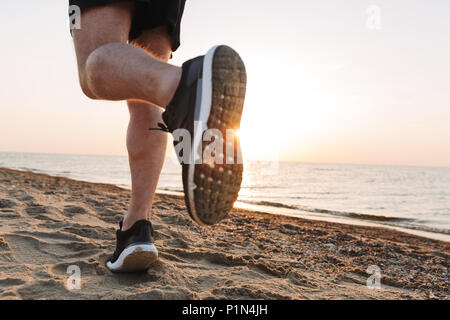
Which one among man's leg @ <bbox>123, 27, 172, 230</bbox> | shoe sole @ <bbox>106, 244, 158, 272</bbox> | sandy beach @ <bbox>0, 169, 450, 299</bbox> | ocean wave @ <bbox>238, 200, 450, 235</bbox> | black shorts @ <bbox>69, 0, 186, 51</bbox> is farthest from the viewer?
ocean wave @ <bbox>238, 200, 450, 235</bbox>

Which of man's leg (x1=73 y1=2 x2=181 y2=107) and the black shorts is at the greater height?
the black shorts

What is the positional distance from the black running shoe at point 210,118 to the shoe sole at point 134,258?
18.3 inches

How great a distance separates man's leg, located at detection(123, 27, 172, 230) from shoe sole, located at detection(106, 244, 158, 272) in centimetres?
14

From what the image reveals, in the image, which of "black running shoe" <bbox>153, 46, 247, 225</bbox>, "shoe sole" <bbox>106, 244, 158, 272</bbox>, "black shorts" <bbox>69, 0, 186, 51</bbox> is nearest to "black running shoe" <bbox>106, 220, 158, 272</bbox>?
"shoe sole" <bbox>106, 244, 158, 272</bbox>

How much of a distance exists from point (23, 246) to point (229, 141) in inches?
54.1

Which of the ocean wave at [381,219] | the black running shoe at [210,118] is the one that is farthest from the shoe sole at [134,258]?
the ocean wave at [381,219]

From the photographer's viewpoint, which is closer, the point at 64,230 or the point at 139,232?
the point at 139,232

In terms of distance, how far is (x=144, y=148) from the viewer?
1.51 m

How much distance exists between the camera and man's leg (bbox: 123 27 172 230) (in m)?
1.51

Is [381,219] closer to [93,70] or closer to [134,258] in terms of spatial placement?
[134,258]

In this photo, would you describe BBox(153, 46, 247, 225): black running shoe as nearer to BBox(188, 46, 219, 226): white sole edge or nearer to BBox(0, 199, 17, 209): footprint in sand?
BBox(188, 46, 219, 226): white sole edge

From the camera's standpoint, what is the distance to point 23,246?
172cm
